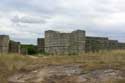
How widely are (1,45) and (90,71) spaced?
15.0m

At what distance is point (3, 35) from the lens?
27.9m

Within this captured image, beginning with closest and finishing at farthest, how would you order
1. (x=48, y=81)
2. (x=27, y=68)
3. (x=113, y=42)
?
(x=48, y=81) → (x=27, y=68) → (x=113, y=42)

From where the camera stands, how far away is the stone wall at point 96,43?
27844 millimetres

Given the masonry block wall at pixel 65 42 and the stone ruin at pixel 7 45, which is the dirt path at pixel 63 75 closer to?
the masonry block wall at pixel 65 42

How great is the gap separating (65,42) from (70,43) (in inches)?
16.4

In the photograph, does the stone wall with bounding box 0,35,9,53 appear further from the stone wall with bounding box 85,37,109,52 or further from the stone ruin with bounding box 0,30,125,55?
the stone wall with bounding box 85,37,109,52

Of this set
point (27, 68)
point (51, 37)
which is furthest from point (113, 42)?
point (27, 68)

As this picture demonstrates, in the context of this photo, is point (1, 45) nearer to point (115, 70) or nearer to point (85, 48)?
point (85, 48)

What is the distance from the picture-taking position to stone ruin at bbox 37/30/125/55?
27391mm

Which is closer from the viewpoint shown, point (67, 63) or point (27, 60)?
point (67, 63)

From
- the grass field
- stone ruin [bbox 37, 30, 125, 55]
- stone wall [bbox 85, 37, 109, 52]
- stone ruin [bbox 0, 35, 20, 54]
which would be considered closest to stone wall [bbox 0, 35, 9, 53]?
stone ruin [bbox 0, 35, 20, 54]

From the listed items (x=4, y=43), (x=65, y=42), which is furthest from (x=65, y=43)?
(x=4, y=43)

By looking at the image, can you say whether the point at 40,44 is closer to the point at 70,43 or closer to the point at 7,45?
the point at 7,45

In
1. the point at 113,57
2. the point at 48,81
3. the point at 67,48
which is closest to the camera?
the point at 48,81
